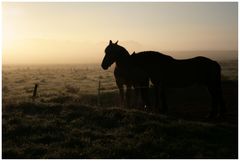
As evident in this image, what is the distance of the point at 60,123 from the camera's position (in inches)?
473

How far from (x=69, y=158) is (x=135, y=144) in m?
1.85

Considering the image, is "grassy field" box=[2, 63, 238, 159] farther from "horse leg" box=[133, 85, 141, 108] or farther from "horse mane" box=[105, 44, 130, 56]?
"horse mane" box=[105, 44, 130, 56]

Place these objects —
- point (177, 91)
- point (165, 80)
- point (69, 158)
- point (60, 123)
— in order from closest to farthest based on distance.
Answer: point (69, 158) < point (60, 123) < point (165, 80) < point (177, 91)

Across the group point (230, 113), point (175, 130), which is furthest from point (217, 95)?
point (175, 130)

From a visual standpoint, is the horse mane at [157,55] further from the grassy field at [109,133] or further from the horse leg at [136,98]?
the horse leg at [136,98]

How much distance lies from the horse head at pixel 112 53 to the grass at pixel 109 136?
1.97m

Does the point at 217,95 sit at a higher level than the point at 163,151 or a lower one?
higher

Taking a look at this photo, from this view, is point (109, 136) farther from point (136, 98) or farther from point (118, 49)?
point (136, 98)

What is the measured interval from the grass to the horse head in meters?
1.97

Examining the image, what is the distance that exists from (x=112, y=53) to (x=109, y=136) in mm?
4307

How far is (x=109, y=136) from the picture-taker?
10.4 m

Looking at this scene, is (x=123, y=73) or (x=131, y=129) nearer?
(x=131, y=129)

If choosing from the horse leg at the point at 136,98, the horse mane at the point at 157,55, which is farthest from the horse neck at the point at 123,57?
the horse leg at the point at 136,98

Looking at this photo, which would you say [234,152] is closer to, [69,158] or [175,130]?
[175,130]
